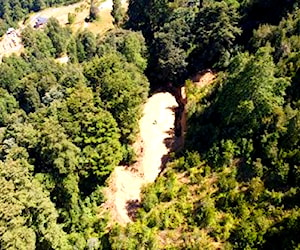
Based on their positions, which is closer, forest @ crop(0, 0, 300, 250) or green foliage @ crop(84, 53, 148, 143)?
forest @ crop(0, 0, 300, 250)

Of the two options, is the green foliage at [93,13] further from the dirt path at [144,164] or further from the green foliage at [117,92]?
the green foliage at [117,92]

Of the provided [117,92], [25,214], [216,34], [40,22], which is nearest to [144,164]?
[117,92]

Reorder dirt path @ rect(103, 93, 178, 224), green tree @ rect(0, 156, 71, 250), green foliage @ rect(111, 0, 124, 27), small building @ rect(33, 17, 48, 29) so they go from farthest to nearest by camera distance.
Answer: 1. small building @ rect(33, 17, 48, 29)
2. green foliage @ rect(111, 0, 124, 27)
3. dirt path @ rect(103, 93, 178, 224)
4. green tree @ rect(0, 156, 71, 250)

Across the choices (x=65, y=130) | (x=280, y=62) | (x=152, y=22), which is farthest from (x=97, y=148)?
(x=152, y=22)


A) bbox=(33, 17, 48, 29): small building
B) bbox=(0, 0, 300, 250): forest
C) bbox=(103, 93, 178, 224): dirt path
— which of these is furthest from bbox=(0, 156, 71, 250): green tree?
bbox=(33, 17, 48, 29): small building

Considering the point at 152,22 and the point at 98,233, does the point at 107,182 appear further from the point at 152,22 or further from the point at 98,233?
the point at 152,22

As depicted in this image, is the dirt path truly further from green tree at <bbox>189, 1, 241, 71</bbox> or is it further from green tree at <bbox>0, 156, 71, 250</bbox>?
green tree at <bbox>189, 1, 241, 71</bbox>

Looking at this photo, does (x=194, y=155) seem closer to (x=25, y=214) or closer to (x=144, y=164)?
(x=144, y=164)
